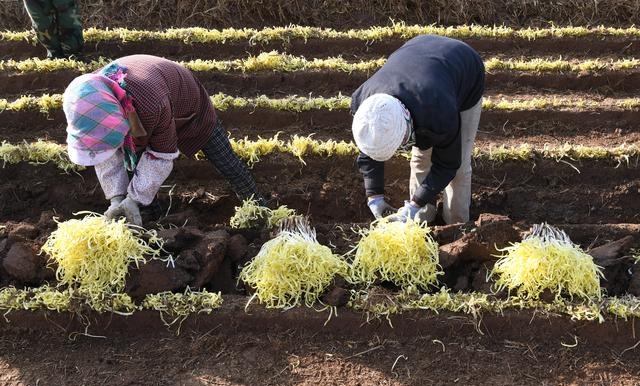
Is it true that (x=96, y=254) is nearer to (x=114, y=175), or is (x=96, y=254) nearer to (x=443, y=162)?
(x=114, y=175)

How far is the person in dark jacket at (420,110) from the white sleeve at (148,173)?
1173 mm

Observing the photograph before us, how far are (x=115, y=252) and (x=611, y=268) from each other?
2.99 m

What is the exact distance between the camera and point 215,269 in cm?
396

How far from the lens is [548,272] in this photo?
377cm

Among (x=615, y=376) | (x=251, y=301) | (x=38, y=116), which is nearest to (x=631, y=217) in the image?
(x=615, y=376)

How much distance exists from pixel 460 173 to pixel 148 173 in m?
2.15

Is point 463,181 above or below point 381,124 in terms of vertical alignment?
below

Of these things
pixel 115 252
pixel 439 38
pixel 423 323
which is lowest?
pixel 423 323

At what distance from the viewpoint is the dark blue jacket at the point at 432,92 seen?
139 inches

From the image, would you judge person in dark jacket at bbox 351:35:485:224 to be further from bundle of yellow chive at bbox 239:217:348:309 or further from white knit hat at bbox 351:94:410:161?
bundle of yellow chive at bbox 239:217:348:309

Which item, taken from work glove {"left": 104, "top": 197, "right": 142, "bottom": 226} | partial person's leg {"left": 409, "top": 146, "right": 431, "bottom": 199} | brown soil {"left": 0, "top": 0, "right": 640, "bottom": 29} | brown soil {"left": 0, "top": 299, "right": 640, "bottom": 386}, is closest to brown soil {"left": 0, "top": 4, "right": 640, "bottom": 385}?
brown soil {"left": 0, "top": 299, "right": 640, "bottom": 386}

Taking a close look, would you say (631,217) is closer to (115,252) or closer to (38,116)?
(115,252)

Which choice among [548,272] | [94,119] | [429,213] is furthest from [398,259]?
[94,119]

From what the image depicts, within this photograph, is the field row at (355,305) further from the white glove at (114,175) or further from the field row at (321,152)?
the field row at (321,152)
